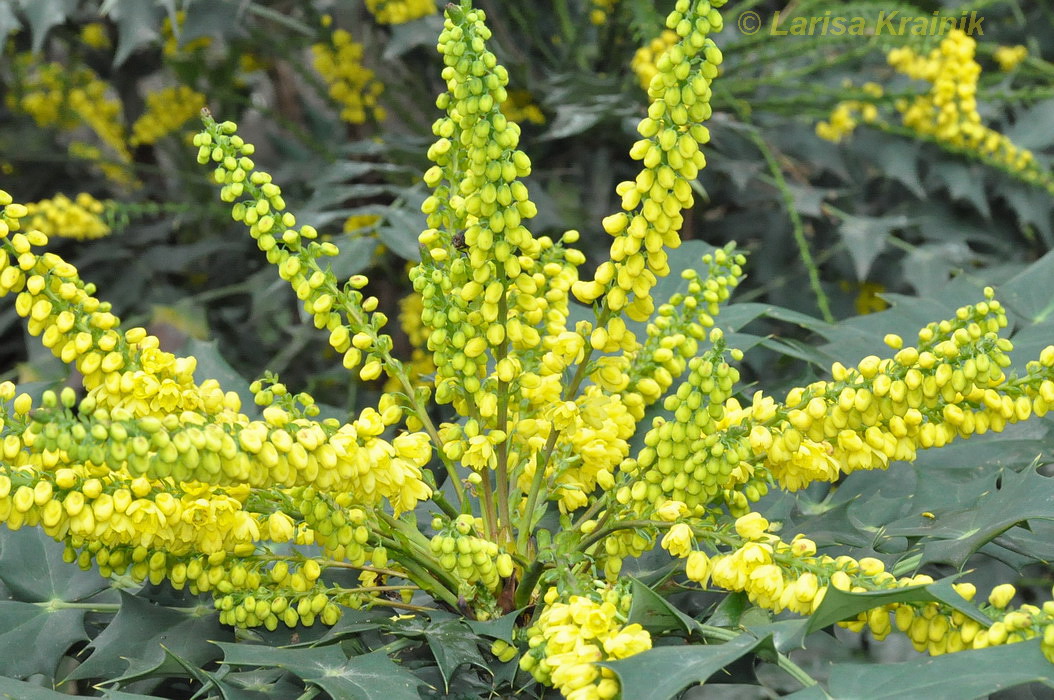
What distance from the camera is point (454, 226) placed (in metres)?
0.96

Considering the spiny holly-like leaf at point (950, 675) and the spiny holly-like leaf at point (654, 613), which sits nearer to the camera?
the spiny holly-like leaf at point (950, 675)

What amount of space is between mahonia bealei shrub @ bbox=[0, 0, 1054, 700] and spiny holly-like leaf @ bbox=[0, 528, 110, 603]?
0.18 meters

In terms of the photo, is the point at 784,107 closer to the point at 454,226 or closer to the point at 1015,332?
the point at 1015,332

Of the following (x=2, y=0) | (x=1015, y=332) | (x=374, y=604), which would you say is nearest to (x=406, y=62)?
(x=2, y=0)

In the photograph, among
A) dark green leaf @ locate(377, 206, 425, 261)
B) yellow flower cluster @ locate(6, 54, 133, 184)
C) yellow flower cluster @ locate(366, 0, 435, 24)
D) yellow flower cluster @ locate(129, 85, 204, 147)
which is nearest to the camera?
dark green leaf @ locate(377, 206, 425, 261)

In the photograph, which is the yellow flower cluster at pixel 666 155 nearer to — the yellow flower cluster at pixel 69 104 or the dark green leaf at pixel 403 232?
the dark green leaf at pixel 403 232

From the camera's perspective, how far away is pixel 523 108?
2174 millimetres

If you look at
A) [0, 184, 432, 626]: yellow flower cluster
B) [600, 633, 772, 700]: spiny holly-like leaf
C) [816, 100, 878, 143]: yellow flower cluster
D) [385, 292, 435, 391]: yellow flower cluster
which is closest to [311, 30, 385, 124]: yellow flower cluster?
[385, 292, 435, 391]: yellow flower cluster

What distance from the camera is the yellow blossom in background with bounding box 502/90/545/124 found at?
6.96 ft

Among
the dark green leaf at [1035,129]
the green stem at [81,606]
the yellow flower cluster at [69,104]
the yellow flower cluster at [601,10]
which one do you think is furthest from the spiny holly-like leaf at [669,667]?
the yellow flower cluster at [69,104]

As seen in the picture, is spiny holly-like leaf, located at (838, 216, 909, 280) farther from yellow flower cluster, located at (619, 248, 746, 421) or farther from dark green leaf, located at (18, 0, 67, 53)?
dark green leaf, located at (18, 0, 67, 53)

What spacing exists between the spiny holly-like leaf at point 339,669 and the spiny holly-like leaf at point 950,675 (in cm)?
32

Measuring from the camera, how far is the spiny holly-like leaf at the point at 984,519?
2.89ft

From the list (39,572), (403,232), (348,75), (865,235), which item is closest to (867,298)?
(865,235)
